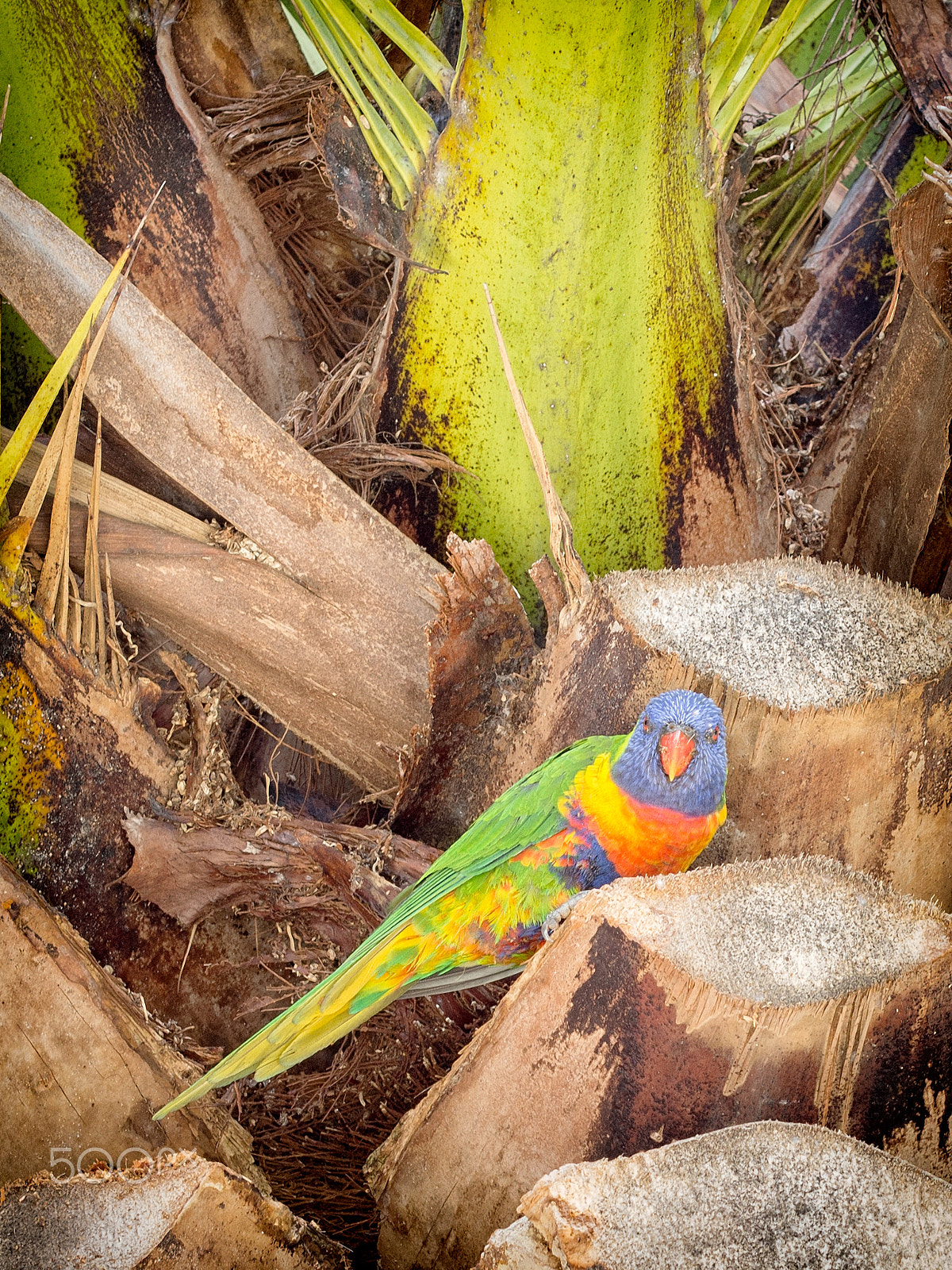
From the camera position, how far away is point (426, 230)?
1.86 meters

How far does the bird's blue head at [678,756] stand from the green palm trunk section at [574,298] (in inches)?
20.3

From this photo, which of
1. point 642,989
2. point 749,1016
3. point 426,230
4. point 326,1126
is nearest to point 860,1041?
point 749,1016

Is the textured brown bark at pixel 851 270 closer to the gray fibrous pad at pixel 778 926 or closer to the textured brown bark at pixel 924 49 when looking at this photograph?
the textured brown bark at pixel 924 49

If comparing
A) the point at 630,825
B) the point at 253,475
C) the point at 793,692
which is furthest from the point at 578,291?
the point at 630,825

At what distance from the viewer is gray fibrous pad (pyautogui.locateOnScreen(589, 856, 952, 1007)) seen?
1117 mm

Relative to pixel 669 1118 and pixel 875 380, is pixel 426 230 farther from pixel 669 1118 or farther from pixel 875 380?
pixel 669 1118

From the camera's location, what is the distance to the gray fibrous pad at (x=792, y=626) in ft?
4.76

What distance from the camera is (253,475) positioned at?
5.68 feet

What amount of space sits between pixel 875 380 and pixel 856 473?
0.66 feet

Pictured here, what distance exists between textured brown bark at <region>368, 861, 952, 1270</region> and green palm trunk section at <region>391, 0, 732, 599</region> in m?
0.85

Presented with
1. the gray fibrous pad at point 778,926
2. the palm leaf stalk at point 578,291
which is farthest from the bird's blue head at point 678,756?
the palm leaf stalk at point 578,291

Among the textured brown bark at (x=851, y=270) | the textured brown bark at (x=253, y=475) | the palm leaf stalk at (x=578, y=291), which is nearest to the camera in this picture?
the textured brown bark at (x=253, y=475)

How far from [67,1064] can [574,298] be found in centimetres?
158

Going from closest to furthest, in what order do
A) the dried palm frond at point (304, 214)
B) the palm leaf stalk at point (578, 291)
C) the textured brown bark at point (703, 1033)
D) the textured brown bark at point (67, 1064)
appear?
1. the textured brown bark at point (703, 1033)
2. the textured brown bark at point (67, 1064)
3. the palm leaf stalk at point (578, 291)
4. the dried palm frond at point (304, 214)
